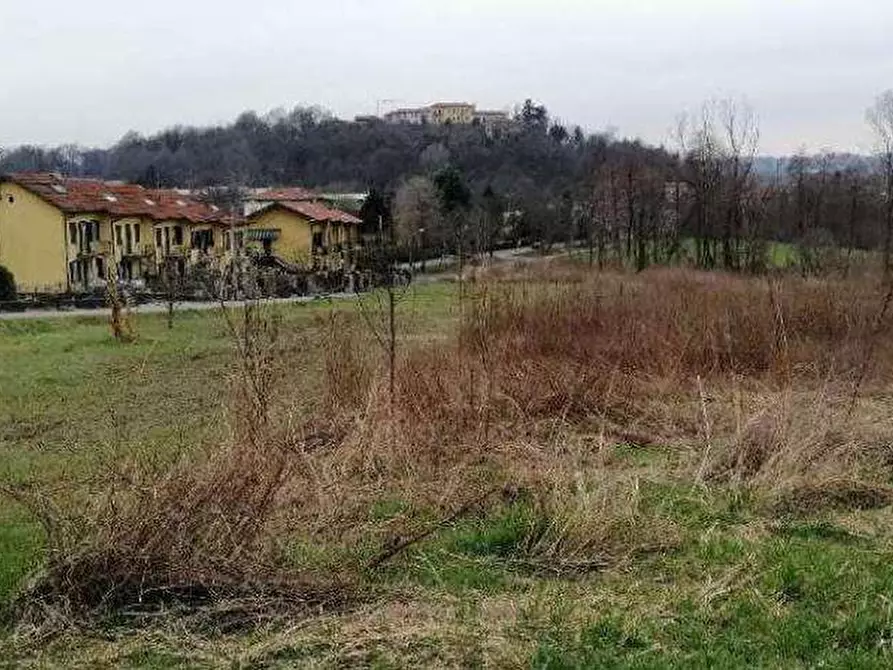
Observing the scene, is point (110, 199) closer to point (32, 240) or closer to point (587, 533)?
point (32, 240)

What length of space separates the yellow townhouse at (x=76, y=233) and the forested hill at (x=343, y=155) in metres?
24.0

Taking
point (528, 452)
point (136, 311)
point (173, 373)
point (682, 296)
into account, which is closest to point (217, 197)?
point (136, 311)

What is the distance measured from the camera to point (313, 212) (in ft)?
177

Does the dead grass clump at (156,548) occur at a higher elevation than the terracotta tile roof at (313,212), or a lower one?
lower

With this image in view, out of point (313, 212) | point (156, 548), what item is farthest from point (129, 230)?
point (156, 548)

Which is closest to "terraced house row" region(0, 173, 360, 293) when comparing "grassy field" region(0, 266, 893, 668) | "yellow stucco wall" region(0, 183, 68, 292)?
"yellow stucco wall" region(0, 183, 68, 292)

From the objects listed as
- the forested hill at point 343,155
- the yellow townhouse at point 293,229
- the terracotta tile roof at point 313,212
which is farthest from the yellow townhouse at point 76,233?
the forested hill at point 343,155

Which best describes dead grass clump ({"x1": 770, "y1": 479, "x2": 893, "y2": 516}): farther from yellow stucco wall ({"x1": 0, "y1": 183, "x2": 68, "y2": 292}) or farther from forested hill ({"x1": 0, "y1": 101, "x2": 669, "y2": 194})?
forested hill ({"x1": 0, "y1": 101, "x2": 669, "y2": 194})

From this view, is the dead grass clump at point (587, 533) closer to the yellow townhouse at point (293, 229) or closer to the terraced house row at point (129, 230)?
the terraced house row at point (129, 230)

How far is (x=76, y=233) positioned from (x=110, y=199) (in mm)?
4180

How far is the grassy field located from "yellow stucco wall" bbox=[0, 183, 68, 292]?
31756 millimetres

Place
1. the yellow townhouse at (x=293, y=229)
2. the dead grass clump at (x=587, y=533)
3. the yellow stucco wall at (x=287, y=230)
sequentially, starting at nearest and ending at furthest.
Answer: the dead grass clump at (x=587, y=533), the yellow townhouse at (x=293, y=229), the yellow stucco wall at (x=287, y=230)

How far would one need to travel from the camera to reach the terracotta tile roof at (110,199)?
43688 millimetres

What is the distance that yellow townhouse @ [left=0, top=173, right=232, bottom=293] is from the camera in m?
43.3
